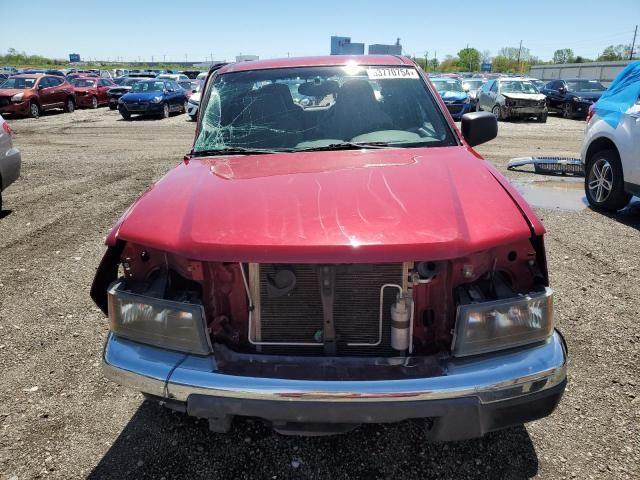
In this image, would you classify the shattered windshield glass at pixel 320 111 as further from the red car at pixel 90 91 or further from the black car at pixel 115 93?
the red car at pixel 90 91

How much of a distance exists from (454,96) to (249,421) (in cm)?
1736

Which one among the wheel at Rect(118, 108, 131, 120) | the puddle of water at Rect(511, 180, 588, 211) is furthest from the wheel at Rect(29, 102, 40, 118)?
the puddle of water at Rect(511, 180, 588, 211)

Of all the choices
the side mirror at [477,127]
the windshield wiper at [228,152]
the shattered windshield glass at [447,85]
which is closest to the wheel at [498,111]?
the shattered windshield glass at [447,85]

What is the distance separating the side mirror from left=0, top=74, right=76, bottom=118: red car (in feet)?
64.0

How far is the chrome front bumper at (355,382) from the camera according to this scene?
187 cm

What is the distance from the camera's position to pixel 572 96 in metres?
20.3

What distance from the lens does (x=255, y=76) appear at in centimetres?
364

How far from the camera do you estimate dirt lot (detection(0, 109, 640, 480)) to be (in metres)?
2.36

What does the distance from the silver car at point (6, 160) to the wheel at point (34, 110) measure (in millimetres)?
15875

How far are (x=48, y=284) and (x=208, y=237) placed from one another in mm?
3096

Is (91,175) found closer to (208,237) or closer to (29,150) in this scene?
(29,150)

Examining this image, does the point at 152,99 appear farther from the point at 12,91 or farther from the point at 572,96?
the point at 572,96

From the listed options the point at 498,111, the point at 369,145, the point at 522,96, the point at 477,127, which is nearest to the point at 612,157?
the point at 477,127

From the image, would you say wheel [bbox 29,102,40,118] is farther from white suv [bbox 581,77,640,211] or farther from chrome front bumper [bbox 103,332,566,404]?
chrome front bumper [bbox 103,332,566,404]
